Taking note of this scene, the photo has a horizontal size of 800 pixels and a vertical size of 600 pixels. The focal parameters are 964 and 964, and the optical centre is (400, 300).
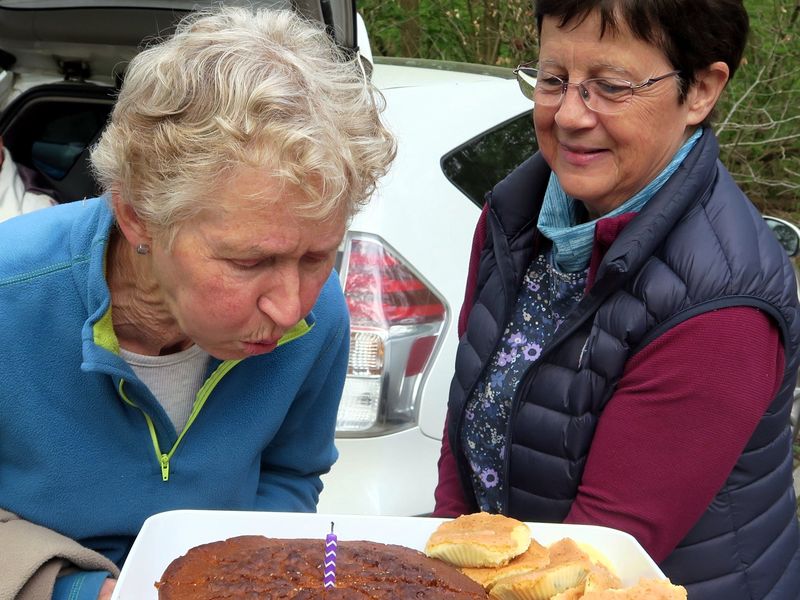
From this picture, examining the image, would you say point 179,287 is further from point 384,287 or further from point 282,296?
point 384,287

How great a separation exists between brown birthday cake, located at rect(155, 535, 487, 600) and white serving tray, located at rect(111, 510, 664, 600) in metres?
0.06

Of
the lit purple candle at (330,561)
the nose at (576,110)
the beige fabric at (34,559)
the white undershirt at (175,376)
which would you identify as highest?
the nose at (576,110)

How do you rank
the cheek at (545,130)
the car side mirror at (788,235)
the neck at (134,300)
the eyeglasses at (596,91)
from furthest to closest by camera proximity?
the car side mirror at (788,235), the cheek at (545,130), the eyeglasses at (596,91), the neck at (134,300)

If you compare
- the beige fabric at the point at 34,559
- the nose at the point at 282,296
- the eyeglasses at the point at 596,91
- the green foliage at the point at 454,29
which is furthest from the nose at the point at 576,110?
the green foliage at the point at 454,29

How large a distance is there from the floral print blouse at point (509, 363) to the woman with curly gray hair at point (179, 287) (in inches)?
14.4

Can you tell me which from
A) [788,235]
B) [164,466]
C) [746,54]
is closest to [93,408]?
[164,466]

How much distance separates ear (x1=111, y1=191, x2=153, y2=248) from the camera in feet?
5.35

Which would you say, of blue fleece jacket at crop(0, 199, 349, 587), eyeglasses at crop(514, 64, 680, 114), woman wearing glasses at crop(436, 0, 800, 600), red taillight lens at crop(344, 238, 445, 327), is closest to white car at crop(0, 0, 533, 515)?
red taillight lens at crop(344, 238, 445, 327)

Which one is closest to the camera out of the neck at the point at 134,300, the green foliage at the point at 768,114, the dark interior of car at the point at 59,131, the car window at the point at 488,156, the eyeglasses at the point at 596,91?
the neck at the point at 134,300

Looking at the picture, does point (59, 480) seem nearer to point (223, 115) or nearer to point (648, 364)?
point (223, 115)

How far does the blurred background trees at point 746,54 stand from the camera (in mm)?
7211

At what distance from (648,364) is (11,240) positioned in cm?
117

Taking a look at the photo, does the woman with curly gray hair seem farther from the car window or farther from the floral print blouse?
the car window

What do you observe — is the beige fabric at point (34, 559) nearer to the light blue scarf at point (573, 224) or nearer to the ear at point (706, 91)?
the light blue scarf at point (573, 224)
